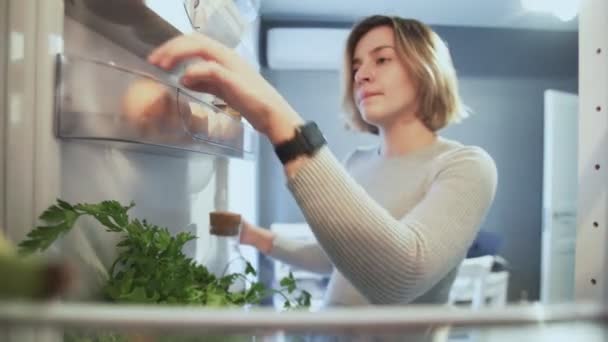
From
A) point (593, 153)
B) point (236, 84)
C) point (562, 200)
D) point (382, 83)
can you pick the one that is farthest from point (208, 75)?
point (562, 200)

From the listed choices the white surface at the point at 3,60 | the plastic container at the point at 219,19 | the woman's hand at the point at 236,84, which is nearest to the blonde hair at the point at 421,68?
the plastic container at the point at 219,19

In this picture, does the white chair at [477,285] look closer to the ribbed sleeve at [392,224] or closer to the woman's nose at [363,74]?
the ribbed sleeve at [392,224]

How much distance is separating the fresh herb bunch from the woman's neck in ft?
0.75

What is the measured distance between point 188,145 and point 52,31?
176 mm

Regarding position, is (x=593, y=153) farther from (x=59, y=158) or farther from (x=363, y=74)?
(x=59, y=158)

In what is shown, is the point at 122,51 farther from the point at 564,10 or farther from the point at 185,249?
the point at 564,10

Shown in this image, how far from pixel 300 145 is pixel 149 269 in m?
0.18

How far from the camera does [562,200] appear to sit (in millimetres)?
660

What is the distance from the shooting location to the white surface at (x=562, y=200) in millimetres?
577

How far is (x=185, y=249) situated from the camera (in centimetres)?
50

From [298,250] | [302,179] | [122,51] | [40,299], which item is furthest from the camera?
[298,250]

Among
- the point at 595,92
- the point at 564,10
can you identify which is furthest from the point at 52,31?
the point at 564,10

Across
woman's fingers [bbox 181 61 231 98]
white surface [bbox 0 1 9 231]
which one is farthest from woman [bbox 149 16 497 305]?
white surface [bbox 0 1 9 231]

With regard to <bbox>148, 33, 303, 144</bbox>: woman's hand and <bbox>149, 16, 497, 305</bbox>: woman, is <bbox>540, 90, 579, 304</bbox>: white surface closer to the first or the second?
<bbox>149, 16, 497, 305</bbox>: woman
